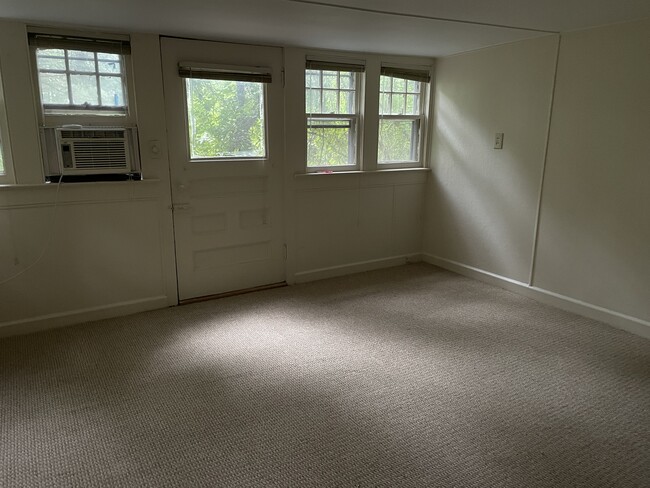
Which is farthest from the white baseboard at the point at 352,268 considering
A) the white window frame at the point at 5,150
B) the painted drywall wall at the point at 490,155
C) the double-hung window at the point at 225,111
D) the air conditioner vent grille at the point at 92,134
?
the white window frame at the point at 5,150

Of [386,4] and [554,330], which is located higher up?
[386,4]

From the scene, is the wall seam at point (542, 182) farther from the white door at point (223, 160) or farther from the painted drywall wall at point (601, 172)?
the white door at point (223, 160)

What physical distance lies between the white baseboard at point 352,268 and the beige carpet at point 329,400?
68 cm

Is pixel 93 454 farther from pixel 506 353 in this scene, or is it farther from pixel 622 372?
pixel 622 372

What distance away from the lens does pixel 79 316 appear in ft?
11.1

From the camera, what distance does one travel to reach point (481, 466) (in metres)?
1.97

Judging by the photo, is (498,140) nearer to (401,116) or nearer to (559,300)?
(401,116)

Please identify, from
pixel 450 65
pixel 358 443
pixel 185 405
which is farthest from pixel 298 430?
pixel 450 65

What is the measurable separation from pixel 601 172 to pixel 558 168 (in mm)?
335

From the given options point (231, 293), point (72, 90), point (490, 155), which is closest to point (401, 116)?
point (490, 155)

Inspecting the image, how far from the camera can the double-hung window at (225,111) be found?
3.54m

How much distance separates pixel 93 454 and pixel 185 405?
19.0 inches

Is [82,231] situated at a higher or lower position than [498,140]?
lower

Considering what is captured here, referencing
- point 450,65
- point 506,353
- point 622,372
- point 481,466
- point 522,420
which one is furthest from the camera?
point 450,65
